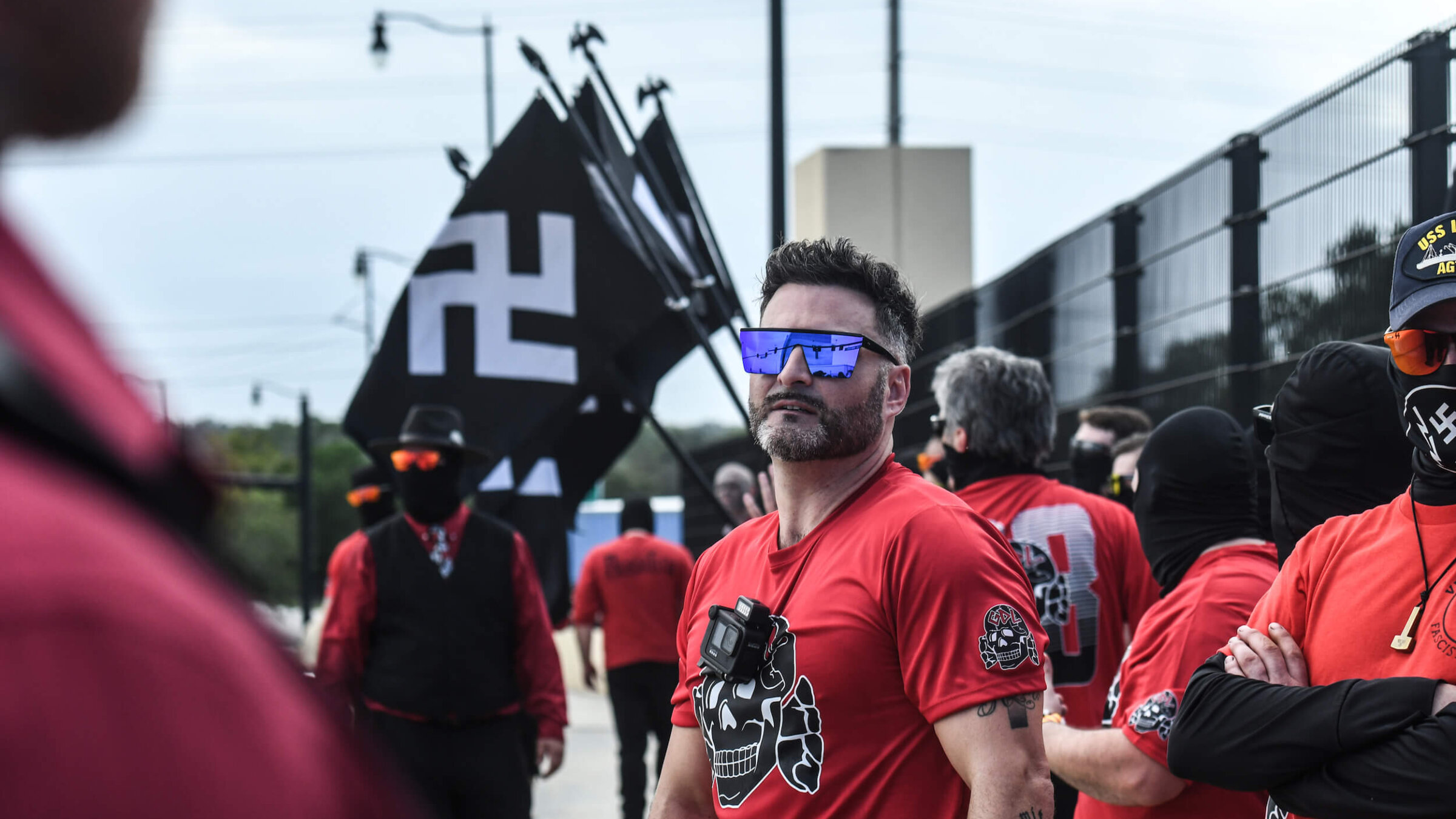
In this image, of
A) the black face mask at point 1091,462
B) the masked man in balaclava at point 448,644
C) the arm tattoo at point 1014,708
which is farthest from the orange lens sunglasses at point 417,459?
the arm tattoo at point 1014,708

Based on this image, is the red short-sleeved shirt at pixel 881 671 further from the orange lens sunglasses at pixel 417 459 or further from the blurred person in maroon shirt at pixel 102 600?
the orange lens sunglasses at pixel 417 459

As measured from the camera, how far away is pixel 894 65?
19.0 m

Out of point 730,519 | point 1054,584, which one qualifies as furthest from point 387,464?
point 1054,584

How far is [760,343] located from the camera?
3023 millimetres

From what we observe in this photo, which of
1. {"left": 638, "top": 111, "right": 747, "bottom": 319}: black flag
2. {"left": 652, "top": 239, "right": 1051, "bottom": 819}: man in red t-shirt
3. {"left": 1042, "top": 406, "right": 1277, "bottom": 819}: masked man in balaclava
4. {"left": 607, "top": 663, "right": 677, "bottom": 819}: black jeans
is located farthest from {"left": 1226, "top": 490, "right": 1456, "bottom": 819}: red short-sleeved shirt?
{"left": 607, "top": 663, "right": 677, "bottom": 819}: black jeans

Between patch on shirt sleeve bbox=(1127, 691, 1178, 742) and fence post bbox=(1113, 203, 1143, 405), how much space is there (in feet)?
14.6

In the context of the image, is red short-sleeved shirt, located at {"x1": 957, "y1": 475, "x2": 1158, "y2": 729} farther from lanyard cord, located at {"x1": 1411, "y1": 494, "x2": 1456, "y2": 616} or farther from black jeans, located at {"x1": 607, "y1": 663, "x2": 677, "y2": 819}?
black jeans, located at {"x1": 607, "y1": 663, "x2": 677, "y2": 819}

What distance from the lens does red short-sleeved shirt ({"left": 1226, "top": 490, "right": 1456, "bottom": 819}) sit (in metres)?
2.24

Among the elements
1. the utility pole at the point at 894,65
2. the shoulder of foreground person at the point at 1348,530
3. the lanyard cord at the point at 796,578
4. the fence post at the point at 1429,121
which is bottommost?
the lanyard cord at the point at 796,578

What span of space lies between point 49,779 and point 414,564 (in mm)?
5773

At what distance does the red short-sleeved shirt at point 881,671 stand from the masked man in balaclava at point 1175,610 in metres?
0.56

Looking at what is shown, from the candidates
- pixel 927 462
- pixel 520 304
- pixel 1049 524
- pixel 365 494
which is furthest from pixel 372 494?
pixel 1049 524

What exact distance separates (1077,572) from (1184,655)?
55.1 inches

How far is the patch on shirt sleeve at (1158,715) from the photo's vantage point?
9.43 ft
